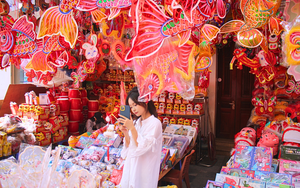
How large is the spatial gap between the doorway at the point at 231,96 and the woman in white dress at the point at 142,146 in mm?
4038

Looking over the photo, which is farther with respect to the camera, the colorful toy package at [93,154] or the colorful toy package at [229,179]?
the colorful toy package at [93,154]

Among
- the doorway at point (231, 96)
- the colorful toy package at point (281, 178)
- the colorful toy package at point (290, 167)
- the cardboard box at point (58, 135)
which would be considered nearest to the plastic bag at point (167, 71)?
the colorful toy package at point (281, 178)

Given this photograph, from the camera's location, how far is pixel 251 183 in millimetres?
1641

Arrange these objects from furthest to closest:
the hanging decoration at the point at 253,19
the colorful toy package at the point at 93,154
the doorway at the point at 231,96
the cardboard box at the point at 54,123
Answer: the doorway at the point at 231,96, the cardboard box at the point at 54,123, the colorful toy package at the point at 93,154, the hanging decoration at the point at 253,19

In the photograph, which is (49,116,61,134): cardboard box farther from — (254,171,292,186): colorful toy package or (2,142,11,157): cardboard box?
(254,171,292,186): colorful toy package

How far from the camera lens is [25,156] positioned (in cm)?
134

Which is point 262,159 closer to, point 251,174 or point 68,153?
point 251,174

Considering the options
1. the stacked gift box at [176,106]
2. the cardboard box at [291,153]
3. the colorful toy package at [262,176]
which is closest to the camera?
the colorful toy package at [262,176]

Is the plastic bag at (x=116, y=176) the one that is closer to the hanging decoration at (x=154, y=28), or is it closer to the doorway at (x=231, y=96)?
the hanging decoration at (x=154, y=28)

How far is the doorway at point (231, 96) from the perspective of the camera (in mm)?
5363

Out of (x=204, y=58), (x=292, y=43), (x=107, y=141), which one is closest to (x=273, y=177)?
(x=292, y=43)

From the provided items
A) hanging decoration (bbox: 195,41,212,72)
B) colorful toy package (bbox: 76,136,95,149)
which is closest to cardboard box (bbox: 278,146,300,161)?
hanging decoration (bbox: 195,41,212,72)

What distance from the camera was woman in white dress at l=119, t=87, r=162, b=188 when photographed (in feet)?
5.47

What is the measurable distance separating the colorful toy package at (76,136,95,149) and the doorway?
3.47 m
